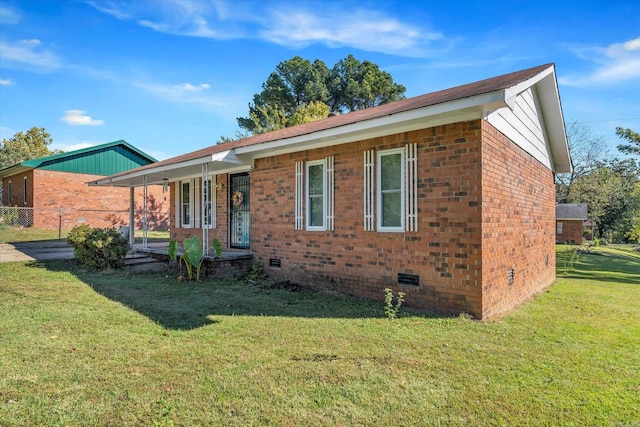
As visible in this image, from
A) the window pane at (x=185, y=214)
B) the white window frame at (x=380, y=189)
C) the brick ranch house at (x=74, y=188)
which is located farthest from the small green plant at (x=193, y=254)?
the brick ranch house at (x=74, y=188)

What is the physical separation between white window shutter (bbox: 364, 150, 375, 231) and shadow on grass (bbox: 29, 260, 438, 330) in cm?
133

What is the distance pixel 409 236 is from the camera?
241 inches

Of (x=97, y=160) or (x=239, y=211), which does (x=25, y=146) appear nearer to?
(x=97, y=160)

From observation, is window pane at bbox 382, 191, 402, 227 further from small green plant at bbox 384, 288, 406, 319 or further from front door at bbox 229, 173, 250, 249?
front door at bbox 229, 173, 250, 249

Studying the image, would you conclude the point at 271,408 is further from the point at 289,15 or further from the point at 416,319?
the point at 289,15

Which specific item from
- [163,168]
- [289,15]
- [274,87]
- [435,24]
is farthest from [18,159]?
[435,24]

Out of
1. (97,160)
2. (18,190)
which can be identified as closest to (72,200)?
(97,160)

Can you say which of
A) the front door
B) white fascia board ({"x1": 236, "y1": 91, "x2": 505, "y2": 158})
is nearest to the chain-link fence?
the front door

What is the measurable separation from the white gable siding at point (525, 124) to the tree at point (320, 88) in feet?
79.1

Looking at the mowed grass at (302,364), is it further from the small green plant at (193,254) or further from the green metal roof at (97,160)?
the green metal roof at (97,160)

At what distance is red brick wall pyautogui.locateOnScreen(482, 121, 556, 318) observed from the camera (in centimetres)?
558

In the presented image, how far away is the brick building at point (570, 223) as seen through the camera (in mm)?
30438

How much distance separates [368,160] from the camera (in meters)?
6.73

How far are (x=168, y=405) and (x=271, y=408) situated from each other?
823 millimetres
